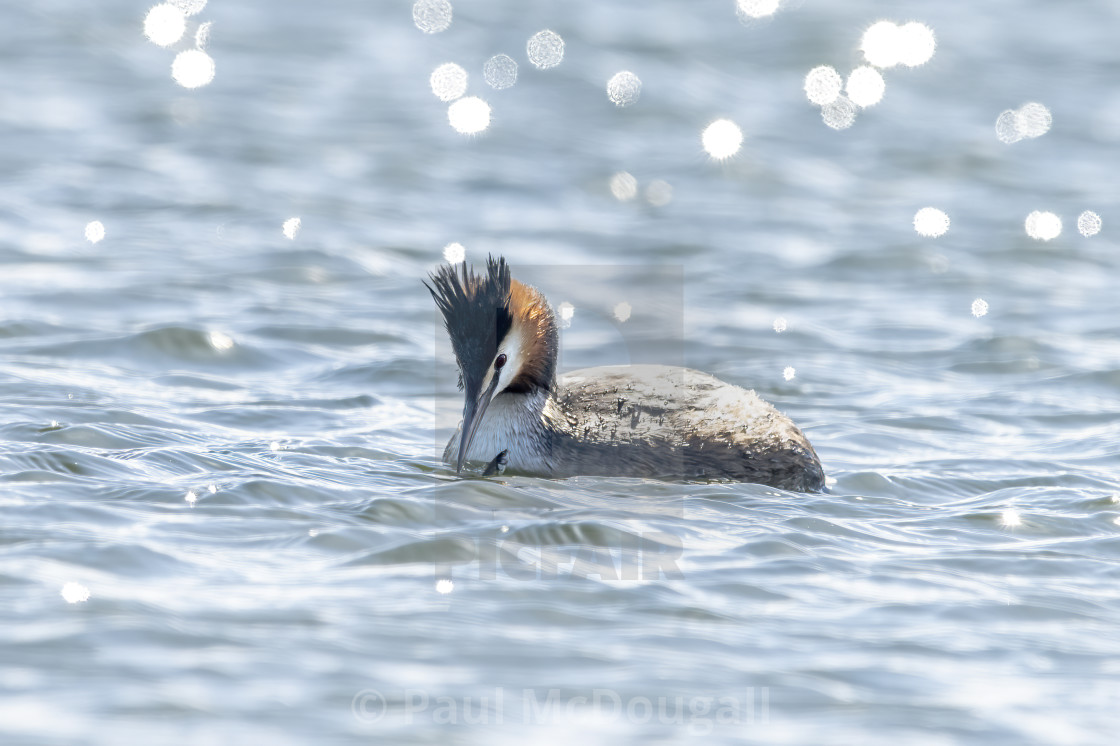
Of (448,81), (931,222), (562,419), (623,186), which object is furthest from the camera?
(448,81)

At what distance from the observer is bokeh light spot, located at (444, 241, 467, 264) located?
13871 mm

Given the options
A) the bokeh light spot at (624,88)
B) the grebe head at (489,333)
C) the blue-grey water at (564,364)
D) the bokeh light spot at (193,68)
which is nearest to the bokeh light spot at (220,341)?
the blue-grey water at (564,364)

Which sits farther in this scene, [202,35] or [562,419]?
[202,35]

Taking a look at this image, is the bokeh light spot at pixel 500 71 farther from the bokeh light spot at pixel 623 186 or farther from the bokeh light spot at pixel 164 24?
the bokeh light spot at pixel 164 24

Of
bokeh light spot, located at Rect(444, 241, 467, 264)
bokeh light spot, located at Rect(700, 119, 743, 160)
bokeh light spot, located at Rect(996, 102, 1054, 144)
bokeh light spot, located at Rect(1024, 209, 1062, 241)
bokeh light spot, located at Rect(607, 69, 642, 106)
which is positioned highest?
bokeh light spot, located at Rect(607, 69, 642, 106)

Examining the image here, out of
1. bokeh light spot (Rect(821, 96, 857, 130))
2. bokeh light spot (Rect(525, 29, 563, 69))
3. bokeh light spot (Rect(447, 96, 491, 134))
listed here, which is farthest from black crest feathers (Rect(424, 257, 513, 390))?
bokeh light spot (Rect(525, 29, 563, 69))

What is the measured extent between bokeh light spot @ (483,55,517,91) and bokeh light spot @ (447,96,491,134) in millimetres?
797

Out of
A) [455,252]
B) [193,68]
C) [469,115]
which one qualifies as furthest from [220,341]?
[193,68]

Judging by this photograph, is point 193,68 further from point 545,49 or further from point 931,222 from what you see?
point 931,222

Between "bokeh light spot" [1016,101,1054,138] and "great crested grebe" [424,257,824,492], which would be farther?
"bokeh light spot" [1016,101,1054,138]

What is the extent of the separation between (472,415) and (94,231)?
6.98 metres

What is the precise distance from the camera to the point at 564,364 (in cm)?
1170

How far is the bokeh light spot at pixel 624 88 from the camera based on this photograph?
19734 mm

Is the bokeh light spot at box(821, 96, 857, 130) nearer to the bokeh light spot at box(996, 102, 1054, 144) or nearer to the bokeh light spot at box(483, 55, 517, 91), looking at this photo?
the bokeh light spot at box(996, 102, 1054, 144)
